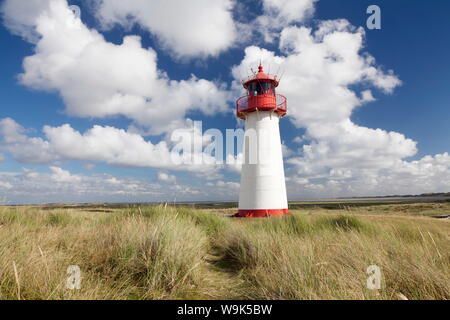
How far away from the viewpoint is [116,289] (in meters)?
3.67

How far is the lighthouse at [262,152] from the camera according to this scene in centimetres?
1703

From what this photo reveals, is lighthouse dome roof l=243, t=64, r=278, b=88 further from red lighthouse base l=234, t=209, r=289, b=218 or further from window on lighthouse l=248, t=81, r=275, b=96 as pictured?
red lighthouse base l=234, t=209, r=289, b=218

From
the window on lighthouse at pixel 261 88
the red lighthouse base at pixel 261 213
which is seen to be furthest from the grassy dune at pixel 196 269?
the window on lighthouse at pixel 261 88

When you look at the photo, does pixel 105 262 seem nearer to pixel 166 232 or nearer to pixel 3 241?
pixel 166 232

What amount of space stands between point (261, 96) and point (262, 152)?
3842 millimetres

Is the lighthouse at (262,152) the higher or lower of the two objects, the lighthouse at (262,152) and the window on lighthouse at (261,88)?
the lower

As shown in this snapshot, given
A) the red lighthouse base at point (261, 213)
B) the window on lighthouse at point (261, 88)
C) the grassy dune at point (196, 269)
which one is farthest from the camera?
the window on lighthouse at point (261, 88)

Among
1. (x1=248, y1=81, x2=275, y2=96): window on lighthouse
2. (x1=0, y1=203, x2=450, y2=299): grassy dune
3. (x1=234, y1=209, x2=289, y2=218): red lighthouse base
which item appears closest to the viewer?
(x1=0, y1=203, x2=450, y2=299): grassy dune

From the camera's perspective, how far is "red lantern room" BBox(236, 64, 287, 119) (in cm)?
1761

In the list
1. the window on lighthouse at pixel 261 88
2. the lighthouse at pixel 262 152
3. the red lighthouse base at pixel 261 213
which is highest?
the window on lighthouse at pixel 261 88

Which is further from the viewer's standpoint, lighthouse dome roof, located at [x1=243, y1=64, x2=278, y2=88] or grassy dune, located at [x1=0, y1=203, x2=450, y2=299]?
lighthouse dome roof, located at [x1=243, y1=64, x2=278, y2=88]

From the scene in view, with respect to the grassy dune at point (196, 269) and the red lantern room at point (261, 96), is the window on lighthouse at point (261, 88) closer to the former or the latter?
the red lantern room at point (261, 96)

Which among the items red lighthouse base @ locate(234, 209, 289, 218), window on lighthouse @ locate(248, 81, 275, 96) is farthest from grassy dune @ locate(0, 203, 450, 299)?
window on lighthouse @ locate(248, 81, 275, 96)

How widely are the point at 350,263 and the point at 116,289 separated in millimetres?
3786
